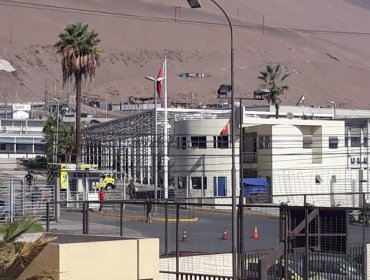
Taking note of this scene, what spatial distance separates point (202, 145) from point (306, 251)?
43009mm

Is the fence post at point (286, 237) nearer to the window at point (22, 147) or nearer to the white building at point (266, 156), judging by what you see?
the white building at point (266, 156)

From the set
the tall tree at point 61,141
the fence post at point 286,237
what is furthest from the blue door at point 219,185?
the fence post at point 286,237

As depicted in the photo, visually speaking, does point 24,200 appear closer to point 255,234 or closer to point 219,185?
point 255,234

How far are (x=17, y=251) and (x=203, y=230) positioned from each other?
14.2 metres

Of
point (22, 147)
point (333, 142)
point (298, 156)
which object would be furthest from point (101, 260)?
point (22, 147)

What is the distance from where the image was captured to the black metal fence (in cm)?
2136

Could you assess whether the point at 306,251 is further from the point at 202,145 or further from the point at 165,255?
the point at 202,145

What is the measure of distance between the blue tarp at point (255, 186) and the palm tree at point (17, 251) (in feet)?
126

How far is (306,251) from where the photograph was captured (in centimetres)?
2047

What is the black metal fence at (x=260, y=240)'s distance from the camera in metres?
21.4

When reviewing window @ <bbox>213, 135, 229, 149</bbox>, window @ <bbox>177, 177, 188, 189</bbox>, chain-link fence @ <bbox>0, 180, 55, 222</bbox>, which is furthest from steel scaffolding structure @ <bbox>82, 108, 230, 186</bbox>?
chain-link fence @ <bbox>0, 180, 55, 222</bbox>

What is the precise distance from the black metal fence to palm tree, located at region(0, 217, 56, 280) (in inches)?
190

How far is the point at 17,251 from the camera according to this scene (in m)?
17.3

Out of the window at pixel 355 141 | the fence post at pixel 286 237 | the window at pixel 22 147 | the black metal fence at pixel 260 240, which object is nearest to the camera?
the fence post at pixel 286 237
